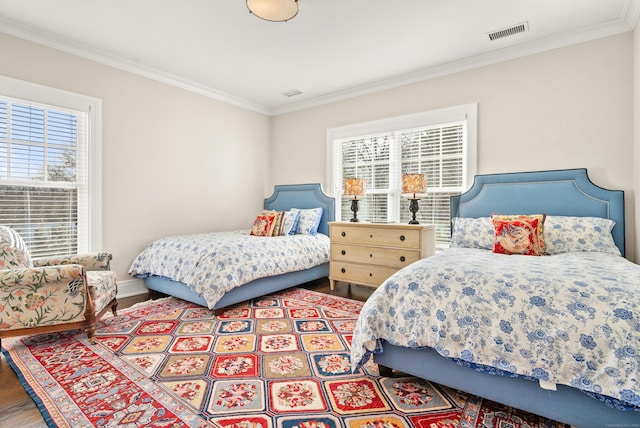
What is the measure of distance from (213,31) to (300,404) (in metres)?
3.13

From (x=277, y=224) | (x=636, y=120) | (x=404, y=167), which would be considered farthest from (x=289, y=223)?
(x=636, y=120)

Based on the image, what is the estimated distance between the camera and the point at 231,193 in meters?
4.88

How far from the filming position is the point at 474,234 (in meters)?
3.03

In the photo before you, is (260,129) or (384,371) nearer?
(384,371)

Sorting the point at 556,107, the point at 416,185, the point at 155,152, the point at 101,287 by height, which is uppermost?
the point at 556,107

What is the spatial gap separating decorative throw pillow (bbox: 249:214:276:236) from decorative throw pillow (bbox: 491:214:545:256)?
250cm

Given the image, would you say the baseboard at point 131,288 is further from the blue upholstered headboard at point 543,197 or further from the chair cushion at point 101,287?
the blue upholstered headboard at point 543,197

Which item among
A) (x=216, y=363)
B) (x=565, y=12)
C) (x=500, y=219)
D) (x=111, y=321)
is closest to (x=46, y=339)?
(x=111, y=321)

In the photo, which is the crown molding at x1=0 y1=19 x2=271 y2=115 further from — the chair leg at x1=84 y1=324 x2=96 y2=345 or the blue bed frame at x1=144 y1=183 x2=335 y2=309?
the chair leg at x1=84 y1=324 x2=96 y2=345

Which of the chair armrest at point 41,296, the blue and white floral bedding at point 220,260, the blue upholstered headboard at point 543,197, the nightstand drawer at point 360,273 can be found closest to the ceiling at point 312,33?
the blue upholstered headboard at point 543,197

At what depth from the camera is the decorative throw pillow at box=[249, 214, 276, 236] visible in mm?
4063

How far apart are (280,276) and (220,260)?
81cm

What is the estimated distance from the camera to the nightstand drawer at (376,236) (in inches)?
132

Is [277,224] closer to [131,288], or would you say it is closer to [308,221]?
[308,221]
